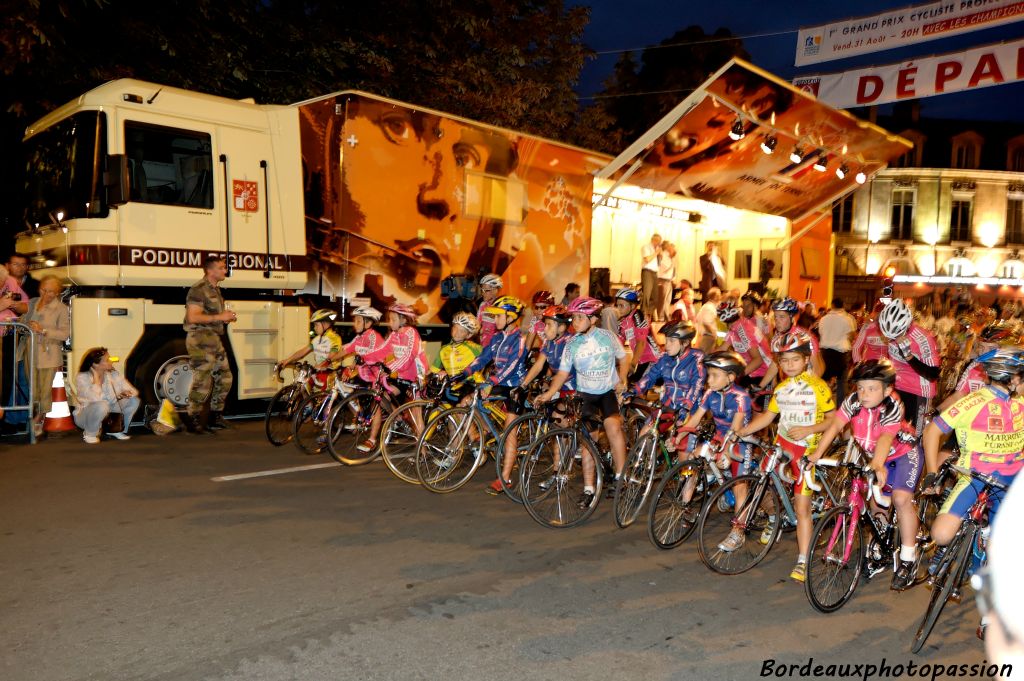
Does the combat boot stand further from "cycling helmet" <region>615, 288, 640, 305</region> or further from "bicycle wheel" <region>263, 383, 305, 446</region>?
"cycling helmet" <region>615, 288, 640, 305</region>

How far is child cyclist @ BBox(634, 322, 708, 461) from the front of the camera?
7020mm

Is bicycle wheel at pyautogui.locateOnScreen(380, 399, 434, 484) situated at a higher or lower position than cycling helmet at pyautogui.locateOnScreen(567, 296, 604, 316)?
lower

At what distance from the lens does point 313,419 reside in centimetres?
887

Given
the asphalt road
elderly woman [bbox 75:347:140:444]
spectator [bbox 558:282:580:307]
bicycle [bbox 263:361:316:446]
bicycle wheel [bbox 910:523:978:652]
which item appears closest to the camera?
the asphalt road

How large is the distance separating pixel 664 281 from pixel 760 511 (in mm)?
10983

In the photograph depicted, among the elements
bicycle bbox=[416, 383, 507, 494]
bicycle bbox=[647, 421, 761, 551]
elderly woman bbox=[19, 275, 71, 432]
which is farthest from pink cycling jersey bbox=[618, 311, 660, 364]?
elderly woman bbox=[19, 275, 71, 432]

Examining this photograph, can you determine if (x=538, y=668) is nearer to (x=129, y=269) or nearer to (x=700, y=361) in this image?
(x=700, y=361)

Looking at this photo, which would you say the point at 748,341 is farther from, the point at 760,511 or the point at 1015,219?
the point at 1015,219

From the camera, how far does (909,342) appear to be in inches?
317

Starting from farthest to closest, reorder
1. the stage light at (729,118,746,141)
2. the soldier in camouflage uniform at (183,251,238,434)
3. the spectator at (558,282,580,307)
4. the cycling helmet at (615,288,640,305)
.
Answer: the stage light at (729,118,746,141)
the spectator at (558,282,580,307)
the cycling helmet at (615,288,640,305)
the soldier in camouflage uniform at (183,251,238,434)

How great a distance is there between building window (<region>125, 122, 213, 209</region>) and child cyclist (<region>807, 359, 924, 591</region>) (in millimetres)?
7797

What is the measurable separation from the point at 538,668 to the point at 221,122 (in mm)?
8340

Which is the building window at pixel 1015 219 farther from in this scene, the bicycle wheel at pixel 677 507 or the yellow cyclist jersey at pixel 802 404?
the bicycle wheel at pixel 677 507

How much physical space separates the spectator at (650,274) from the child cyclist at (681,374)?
919 centimetres
